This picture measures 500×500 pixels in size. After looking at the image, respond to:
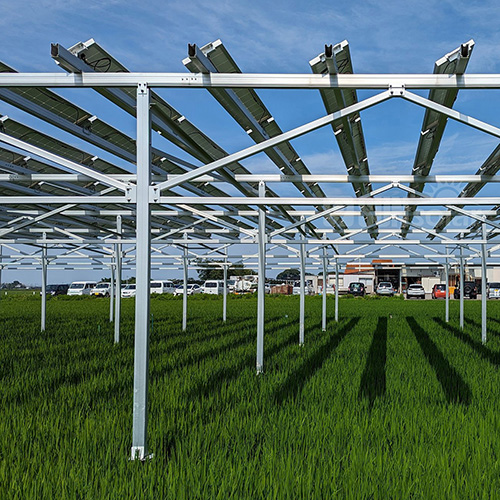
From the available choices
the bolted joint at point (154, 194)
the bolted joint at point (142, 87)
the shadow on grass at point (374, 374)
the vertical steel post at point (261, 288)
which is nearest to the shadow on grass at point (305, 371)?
the vertical steel post at point (261, 288)

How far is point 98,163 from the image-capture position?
9570 millimetres

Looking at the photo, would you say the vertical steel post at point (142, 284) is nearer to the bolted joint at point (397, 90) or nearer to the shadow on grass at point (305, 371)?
the bolted joint at point (397, 90)

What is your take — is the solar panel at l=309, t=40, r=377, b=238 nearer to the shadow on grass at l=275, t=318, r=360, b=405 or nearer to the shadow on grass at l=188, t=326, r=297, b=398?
the shadow on grass at l=275, t=318, r=360, b=405

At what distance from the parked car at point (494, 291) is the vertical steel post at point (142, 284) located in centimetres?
5510

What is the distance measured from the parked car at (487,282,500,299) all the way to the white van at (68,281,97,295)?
38.5 metres

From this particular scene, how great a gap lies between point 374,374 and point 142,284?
16.8ft

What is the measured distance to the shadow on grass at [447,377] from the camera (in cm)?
738

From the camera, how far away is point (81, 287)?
5328 centimetres

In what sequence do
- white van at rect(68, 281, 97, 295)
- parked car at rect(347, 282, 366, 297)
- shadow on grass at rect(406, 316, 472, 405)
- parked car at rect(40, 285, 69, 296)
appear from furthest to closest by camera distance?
parked car at rect(347, 282, 366, 297) < parked car at rect(40, 285, 69, 296) < white van at rect(68, 281, 97, 295) < shadow on grass at rect(406, 316, 472, 405)

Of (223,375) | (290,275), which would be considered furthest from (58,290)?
(290,275)

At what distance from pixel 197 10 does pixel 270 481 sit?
13.2ft

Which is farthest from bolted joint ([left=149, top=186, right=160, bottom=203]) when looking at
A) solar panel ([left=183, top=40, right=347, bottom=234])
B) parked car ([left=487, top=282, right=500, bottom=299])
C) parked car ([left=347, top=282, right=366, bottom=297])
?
parked car ([left=487, top=282, right=500, bottom=299])

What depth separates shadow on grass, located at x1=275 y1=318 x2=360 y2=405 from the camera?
24.4 ft

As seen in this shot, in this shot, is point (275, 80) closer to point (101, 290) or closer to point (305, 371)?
point (305, 371)
